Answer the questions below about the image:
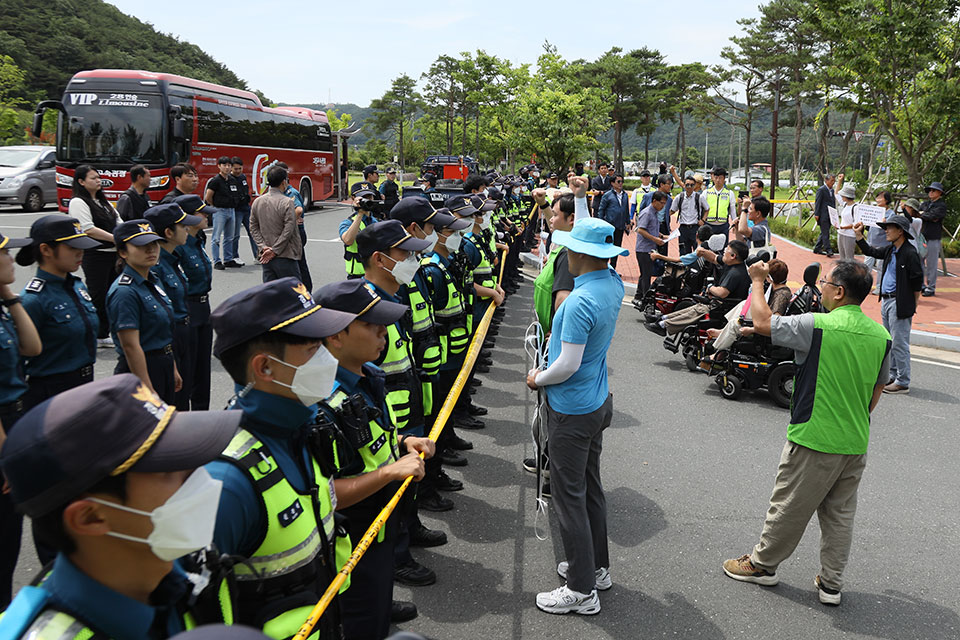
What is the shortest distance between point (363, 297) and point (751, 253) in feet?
22.0

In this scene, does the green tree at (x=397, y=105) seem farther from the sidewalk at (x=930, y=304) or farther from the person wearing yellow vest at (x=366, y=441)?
the person wearing yellow vest at (x=366, y=441)

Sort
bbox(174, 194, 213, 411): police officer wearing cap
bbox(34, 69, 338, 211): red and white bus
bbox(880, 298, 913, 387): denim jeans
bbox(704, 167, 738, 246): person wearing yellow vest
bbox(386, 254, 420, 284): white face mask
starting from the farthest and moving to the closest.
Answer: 1. bbox(34, 69, 338, 211): red and white bus
2. bbox(704, 167, 738, 246): person wearing yellow vest
3. bbox(880, 298, 913, 387): denim jeans
4. bbox(174, 194, 213, 411): police officer wearing cap
5. bbox(386, 254, 420, 284): white face mask

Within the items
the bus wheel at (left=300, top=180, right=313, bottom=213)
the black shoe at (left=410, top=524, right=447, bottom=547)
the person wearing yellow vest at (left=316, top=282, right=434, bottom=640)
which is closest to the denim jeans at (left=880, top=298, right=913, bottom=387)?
the black shoe at (left=410, top=524, right=447, bottom=547)

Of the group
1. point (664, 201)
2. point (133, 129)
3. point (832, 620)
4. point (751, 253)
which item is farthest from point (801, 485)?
point (133, 129)

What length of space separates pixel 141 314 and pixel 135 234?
56cm

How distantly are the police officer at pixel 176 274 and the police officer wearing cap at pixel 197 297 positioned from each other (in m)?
0.21

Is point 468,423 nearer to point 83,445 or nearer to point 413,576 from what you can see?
point 413,576

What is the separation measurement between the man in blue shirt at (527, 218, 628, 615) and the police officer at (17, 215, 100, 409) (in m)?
2.78

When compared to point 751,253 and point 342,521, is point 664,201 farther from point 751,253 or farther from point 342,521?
point 342,521

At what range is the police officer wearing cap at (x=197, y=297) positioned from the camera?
6078mm

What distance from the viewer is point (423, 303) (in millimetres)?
4680

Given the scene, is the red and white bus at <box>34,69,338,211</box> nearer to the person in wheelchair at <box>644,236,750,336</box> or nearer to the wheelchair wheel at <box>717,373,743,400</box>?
the person in wheelchair at <box>644,236,750,336</box>

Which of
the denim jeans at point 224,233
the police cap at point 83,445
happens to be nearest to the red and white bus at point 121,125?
the denim jeans at point 224,233

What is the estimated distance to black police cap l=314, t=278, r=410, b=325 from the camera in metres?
2.84
